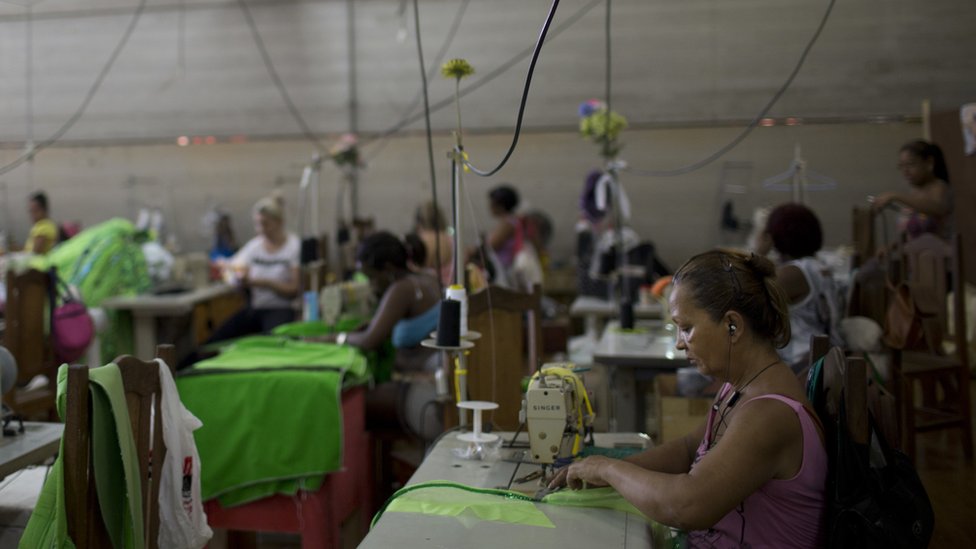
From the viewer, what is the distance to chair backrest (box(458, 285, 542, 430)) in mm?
2785

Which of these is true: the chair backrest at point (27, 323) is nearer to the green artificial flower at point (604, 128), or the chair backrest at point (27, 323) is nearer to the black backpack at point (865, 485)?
the green artificial flower at point (604, 128)

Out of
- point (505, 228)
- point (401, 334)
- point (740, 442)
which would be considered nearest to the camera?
point (740, 442)

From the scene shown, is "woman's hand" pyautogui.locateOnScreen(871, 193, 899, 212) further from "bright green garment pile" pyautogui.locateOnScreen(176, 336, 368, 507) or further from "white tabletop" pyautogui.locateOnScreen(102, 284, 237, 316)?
"white tabletop" pyautogui.locateOnScreen(102, 284, 237, 316)

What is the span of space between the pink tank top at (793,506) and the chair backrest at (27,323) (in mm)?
3391

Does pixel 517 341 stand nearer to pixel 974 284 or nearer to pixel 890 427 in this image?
pixel 890 427

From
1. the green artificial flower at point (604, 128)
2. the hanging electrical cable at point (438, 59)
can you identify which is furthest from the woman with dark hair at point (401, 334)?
the hanging electrical cable at point (438, 59)

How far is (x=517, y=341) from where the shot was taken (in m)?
2.98

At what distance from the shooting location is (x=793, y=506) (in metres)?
1.49

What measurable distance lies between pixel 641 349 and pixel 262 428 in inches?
55.1

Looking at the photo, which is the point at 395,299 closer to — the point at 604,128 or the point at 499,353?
the point at 499,353

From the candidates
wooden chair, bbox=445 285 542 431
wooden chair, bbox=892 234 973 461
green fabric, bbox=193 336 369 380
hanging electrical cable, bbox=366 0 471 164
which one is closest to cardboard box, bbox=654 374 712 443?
wooden chair, bbox=445 285 542 431

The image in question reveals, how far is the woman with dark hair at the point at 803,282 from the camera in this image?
2922 millimetres

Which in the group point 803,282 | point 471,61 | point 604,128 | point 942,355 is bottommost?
point 942,355

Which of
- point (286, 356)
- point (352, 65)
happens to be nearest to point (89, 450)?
point (286, 356)
